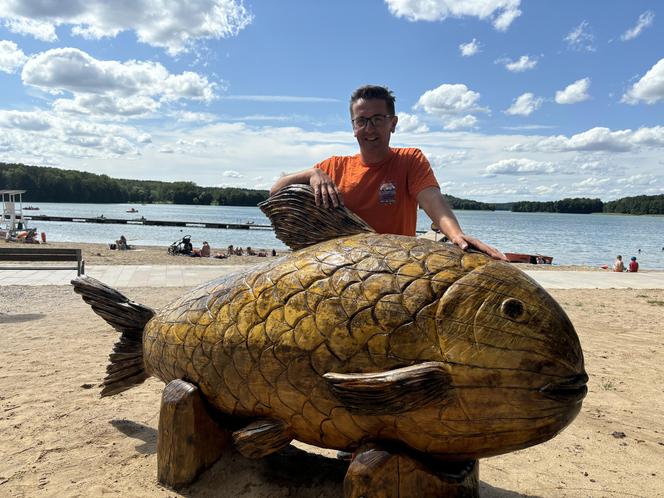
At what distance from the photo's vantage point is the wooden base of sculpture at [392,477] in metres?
2.29

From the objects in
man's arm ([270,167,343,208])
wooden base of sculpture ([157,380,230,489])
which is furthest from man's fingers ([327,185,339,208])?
wooden base of sculpture ([157,380,230,489])

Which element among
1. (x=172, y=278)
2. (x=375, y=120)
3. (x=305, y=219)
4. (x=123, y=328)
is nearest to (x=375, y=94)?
(x=375, y=120)

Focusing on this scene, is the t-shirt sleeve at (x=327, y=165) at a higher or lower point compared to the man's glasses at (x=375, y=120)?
lower

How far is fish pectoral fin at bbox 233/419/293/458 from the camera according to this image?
260 cm

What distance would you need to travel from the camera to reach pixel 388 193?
3092 millimetres

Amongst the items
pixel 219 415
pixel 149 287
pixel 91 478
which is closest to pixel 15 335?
pixel 149 287

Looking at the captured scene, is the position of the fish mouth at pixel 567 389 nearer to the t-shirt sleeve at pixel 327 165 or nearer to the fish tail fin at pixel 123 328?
the t-shirt sleeve at pixel 327 165

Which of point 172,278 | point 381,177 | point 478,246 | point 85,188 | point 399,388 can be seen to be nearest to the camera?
point 399,388

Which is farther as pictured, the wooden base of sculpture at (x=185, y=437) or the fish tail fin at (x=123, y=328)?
the fish tail fin at (x=123, y=328)

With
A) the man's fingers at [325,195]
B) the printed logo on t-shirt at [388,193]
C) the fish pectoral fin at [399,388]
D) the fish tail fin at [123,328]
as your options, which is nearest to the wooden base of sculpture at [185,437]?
the fish tail fin at [123,328]

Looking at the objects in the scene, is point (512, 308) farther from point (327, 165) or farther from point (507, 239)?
point (507, 239)

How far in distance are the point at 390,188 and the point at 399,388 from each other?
4.54 feet

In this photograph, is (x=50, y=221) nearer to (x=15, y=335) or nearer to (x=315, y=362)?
(x=15, y=335)

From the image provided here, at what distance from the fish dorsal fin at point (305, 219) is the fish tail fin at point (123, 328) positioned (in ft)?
4.22
